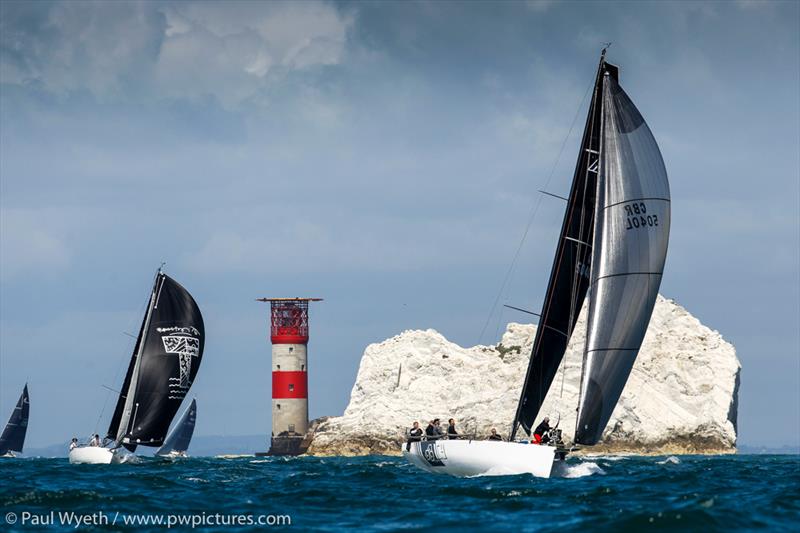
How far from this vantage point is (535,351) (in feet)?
99.9

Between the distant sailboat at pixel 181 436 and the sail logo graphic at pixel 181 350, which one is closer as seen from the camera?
the sail logo graphic at pixel 181 350

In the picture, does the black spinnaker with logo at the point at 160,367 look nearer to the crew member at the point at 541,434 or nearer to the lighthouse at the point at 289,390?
the crew member at the point at 541,434

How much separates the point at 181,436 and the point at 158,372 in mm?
32983

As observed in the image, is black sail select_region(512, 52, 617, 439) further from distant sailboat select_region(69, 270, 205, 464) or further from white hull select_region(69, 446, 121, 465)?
white hull select_region(69, 446, 121, 465)

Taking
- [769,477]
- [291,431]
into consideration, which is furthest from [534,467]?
[291,431]

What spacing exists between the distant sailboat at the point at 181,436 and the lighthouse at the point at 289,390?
572 centimetres

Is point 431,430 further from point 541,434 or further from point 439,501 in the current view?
point 439,501

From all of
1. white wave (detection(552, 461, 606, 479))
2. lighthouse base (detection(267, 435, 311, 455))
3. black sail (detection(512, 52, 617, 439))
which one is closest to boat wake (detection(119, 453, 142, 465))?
white wave (detection(552, 461, 606, 479))

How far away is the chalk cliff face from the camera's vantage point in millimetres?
78812

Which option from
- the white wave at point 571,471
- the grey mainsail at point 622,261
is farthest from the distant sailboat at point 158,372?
the grey mainsail at point 622,261

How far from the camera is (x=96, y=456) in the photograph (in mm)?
48000

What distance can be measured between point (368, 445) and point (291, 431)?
546 centimetres

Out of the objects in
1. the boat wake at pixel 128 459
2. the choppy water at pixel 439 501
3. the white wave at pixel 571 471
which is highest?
the boat wake at pixel 128 459

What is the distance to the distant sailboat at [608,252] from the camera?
91.6ft
